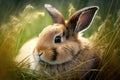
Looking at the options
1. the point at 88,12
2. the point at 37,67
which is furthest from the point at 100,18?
the point at 37,67

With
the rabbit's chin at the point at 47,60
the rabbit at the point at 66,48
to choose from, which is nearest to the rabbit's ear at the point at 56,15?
the rabbit at the point at 66,48

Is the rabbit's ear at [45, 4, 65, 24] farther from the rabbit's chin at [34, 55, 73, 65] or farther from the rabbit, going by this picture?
the rabbit's chin at [34, 55, 73, 65]

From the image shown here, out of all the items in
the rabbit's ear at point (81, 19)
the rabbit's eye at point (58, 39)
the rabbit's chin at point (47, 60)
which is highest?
the rabbit's ear at point (81, 19)

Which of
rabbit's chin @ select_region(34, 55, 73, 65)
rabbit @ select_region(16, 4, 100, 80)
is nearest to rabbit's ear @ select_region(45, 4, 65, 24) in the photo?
rabbit @ select_region(16, 4, 100, 80)

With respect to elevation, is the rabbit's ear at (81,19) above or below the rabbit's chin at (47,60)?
above

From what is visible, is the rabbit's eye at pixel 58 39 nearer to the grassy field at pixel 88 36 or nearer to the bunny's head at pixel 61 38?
the bunny's head at pixel 61 38

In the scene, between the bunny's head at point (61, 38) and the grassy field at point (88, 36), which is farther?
the grassy field at point (88, 36)

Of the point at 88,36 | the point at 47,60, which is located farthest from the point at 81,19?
the point at 47,60

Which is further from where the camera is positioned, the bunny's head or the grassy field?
the grassy field
